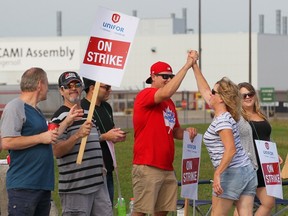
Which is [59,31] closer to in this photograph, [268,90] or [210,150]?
[268,90]

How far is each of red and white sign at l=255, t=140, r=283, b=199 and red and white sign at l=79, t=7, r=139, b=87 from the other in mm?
1951

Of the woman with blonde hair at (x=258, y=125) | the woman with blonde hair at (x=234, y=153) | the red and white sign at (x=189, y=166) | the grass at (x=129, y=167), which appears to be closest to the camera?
the woman with blonde hair at (x=234, y=153)

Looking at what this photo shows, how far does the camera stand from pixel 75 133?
8.16 metres

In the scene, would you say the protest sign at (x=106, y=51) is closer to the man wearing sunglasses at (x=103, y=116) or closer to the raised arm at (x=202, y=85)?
the man wearing sunglasses at (x=103, y=116)

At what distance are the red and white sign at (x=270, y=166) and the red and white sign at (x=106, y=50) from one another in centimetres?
195

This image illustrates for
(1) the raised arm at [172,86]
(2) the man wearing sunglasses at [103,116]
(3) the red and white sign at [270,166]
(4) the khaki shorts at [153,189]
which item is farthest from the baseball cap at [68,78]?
(3) the red and white sign at [270,166]

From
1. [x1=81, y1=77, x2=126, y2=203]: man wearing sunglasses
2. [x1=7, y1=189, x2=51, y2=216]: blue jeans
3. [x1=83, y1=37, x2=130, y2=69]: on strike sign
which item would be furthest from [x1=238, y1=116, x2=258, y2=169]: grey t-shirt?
[x1=7, y1=189, x2=51, y2=216]: blue jeans

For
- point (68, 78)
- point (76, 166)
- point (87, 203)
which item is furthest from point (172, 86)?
point (87, 203)

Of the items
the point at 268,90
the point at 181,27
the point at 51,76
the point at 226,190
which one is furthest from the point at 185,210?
the point at 181,27

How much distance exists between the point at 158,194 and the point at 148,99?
3.18 feet

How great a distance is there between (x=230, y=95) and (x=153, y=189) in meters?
1.19

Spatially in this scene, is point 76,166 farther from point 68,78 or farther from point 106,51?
point 106,51

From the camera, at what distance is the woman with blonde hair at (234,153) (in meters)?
8.83

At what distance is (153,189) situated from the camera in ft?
30.1
